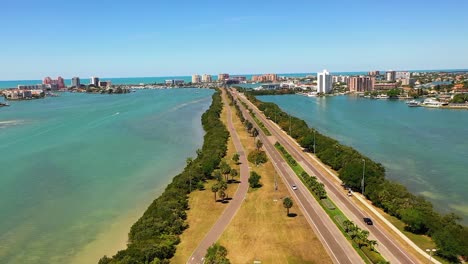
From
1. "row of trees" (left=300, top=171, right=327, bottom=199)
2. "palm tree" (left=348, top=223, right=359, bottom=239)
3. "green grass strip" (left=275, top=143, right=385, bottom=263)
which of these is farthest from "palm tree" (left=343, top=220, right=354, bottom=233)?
"row of trees" (left=300, top=171, right=327, bottom=199)

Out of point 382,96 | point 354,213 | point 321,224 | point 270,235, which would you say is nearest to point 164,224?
point 270,235

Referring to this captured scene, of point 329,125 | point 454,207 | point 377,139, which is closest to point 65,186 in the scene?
point 454,207

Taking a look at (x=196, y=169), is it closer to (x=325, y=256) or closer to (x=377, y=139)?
(x=325, y=256)

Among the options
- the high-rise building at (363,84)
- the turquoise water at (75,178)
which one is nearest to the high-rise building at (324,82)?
the high-rise building at (363,84)

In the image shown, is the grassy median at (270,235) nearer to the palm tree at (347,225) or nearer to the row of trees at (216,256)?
the row of trees at (216,256)

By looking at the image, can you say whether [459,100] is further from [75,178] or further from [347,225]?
[75,178]

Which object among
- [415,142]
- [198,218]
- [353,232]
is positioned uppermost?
[415,142]
